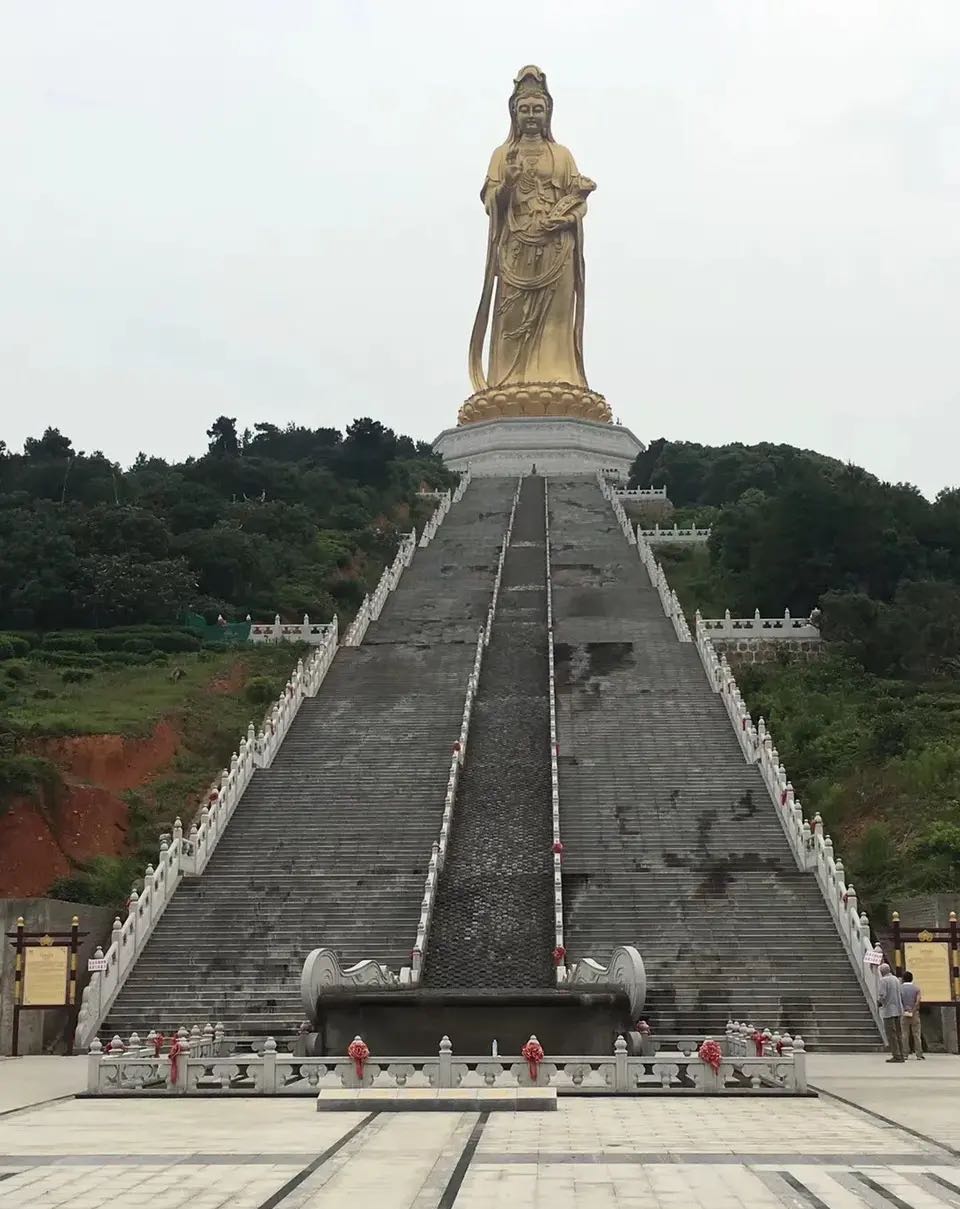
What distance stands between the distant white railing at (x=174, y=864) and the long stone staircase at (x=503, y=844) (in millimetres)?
3172

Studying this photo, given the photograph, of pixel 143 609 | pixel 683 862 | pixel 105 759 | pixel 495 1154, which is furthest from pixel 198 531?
pixel 495 1154

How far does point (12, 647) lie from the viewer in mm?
31562

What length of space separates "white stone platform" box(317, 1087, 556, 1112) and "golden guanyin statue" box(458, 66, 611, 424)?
4545 centimetres

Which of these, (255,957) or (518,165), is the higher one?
(518,165)

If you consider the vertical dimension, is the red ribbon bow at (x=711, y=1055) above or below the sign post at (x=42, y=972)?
below

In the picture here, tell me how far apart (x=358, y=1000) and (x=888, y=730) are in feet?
42.2

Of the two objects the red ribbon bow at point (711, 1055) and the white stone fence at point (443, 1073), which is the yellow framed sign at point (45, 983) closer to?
the white stone fence at point (443, 1073)

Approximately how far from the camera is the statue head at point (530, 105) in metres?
55.2

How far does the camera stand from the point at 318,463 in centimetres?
5569

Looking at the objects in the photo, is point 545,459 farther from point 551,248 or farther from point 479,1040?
point 479,1040

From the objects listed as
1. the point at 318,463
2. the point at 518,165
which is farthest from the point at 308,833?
the point at 518,165

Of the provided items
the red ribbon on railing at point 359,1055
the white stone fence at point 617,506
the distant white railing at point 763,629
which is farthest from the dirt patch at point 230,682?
the red ribbon on railing at point 359,1055

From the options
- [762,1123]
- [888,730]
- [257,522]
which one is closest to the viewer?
[762,1123]

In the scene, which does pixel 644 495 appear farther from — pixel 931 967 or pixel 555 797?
pixel 931 967
